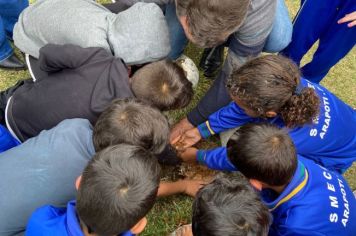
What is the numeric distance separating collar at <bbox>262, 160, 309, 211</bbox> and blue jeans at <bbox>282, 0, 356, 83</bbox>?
1075mm

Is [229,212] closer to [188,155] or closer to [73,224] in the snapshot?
[73,224]

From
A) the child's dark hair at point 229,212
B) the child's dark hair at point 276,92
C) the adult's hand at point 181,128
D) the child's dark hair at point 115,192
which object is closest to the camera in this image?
the child's dark hair at point 115,192

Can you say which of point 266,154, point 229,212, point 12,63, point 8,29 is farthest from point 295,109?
point 8,29

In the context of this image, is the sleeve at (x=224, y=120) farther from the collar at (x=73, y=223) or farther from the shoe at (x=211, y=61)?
the collar at (x=73, y=223)

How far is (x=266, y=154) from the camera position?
5.74 ft

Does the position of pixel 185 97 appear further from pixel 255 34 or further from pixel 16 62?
pixel 16 62

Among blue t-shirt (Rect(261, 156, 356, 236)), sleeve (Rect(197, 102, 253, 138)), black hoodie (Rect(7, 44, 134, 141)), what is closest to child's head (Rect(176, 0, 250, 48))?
black hoodie (Rect(7, 44, 134, 141))

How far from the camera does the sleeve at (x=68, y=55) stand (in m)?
1.96

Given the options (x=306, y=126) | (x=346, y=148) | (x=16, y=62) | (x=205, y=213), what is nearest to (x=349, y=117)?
(x=346, y=148)

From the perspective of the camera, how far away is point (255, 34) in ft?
7.13

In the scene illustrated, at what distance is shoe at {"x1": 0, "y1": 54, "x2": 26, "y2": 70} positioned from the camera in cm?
267

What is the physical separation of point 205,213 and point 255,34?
1.06 m

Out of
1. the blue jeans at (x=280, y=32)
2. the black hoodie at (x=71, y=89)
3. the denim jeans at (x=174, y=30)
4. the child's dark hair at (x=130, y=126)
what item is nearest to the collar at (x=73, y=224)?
the child's dark hair at (x=130, y=126)

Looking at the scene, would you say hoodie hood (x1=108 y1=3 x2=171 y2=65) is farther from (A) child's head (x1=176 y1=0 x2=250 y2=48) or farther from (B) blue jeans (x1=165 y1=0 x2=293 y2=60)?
(B) blue jeans (x1=165 y1=0 x2=293 y2=60)
